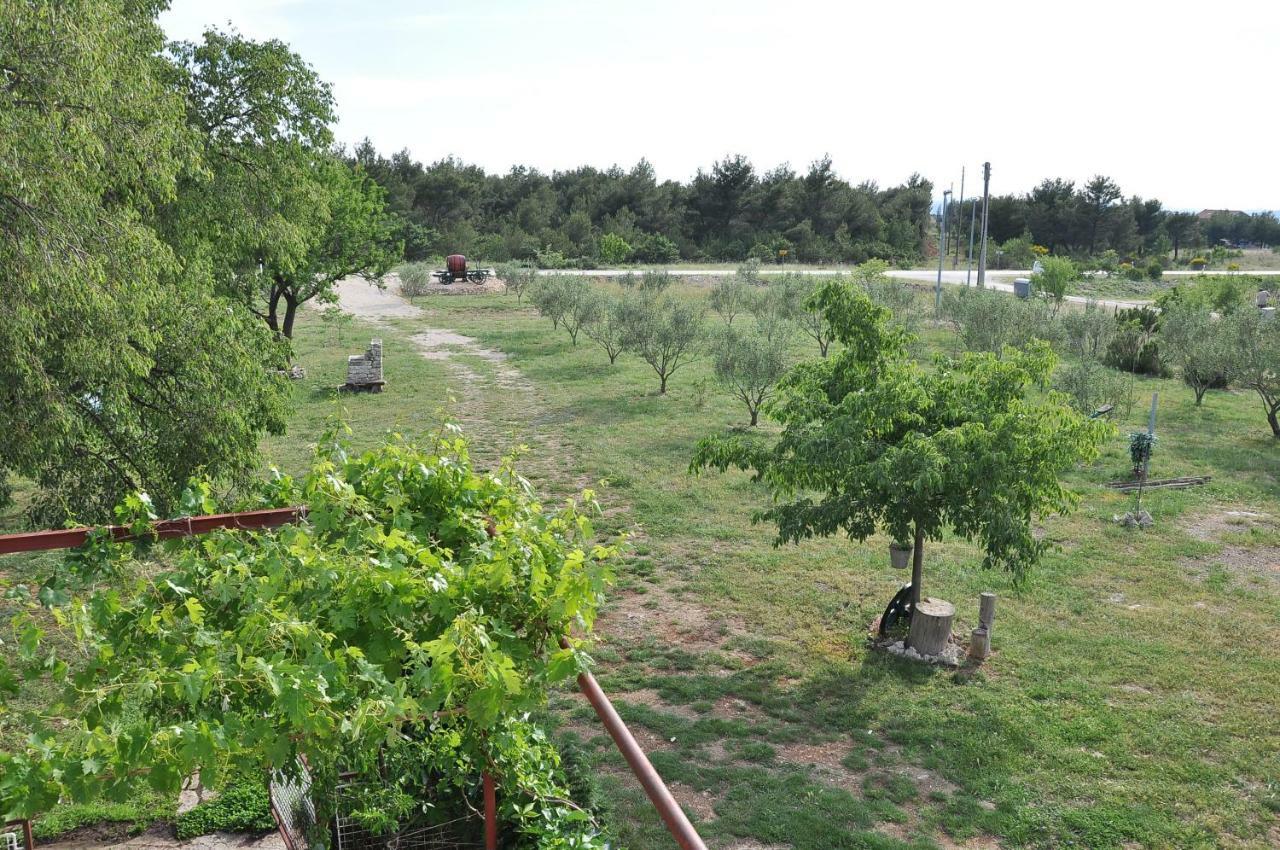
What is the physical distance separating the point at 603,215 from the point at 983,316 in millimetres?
40646

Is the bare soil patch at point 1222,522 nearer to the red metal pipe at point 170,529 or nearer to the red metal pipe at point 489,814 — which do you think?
the red metal pipe at point 489,814

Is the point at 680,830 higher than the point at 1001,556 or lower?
higher

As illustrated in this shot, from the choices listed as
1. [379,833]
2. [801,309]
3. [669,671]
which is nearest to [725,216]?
[801,309]

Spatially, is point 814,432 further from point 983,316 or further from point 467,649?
point 983,316

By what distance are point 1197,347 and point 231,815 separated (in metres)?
22.9

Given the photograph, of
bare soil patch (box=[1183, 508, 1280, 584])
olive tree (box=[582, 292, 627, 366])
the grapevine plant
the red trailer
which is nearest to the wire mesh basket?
the grapevine plant

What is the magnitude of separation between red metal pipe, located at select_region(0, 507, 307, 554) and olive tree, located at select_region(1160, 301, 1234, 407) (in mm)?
22053

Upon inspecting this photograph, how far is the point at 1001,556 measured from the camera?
9016 millimetres

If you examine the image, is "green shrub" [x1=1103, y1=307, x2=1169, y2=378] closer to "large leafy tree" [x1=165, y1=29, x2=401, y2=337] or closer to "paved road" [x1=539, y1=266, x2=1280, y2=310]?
"paved road" [x1=539, y1=266, x2=1280, y2=310]

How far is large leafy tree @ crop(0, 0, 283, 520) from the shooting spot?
8.05 metres

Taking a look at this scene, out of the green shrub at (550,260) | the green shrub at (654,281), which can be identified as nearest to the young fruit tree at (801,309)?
the green shrub at (654,281)

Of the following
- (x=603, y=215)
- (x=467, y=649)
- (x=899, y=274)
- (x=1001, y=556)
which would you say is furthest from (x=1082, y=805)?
(x=603, y=215)

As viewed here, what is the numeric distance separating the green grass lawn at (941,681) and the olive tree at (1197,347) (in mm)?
4791

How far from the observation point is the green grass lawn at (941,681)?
24.2 feet
